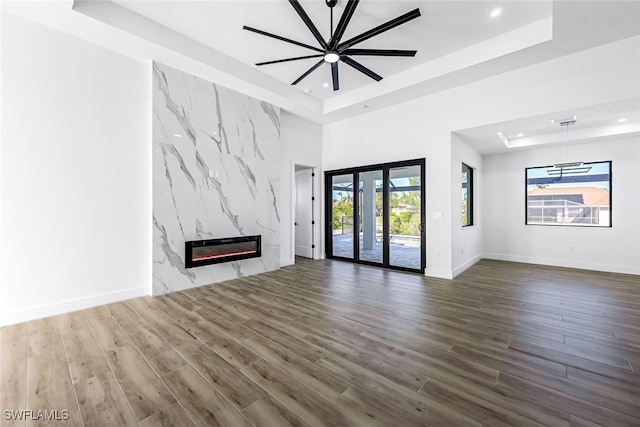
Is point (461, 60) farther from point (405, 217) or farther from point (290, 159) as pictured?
point (290, 159)

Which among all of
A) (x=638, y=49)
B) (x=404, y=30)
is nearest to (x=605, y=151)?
(x=638, y=49)

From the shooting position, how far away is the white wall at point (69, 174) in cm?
320

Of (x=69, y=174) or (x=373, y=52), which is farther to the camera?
(x=69, y=174)

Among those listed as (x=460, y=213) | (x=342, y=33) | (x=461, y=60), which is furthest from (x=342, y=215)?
(x=342, y=33)

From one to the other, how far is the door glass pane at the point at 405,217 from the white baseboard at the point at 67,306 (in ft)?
15.7

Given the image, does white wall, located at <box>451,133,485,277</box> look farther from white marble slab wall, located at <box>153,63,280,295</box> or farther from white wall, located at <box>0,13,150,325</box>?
white wall, located at <box>0,13,150,325</box>

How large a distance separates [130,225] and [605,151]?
938 centimetres

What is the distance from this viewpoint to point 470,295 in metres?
4.16

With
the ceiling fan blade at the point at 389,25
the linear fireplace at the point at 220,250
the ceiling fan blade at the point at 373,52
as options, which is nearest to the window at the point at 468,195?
the ceiling fan blade at the point at 373,52

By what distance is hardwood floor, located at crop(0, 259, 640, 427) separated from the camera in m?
1.77

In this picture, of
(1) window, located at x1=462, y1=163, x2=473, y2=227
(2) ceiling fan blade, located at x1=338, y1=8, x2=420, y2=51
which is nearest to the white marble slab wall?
(2) ceiling fan blade, located at x1=338, y1=8, x2=420, y2=51

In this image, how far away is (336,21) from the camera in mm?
3701

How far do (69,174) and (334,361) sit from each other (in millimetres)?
4043

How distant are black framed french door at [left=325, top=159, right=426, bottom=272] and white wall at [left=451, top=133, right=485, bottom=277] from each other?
0.58m
